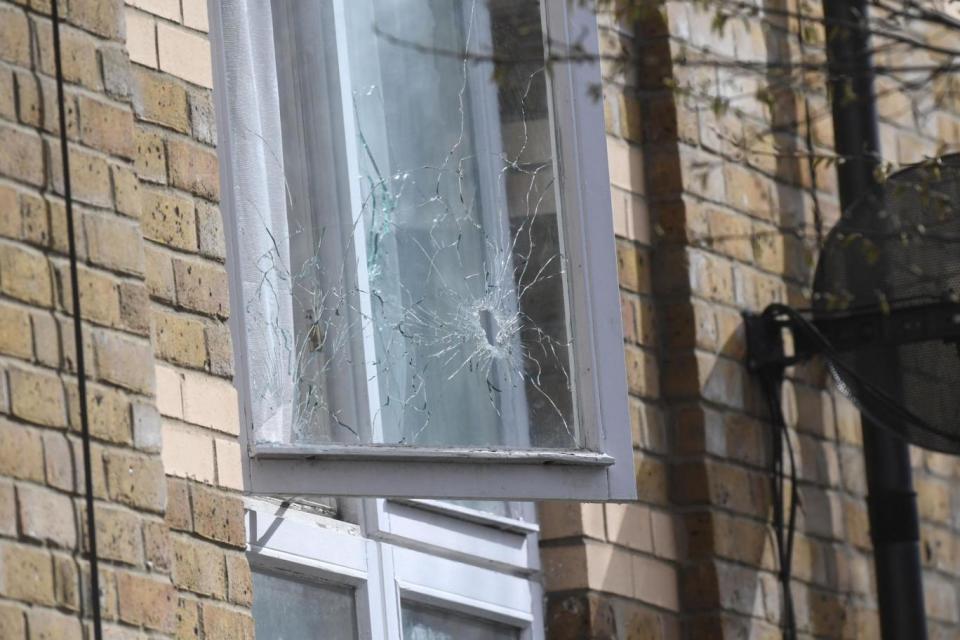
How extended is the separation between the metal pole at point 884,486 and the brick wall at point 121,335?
2.02 meters

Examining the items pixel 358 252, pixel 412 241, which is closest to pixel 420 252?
pixel 412 241

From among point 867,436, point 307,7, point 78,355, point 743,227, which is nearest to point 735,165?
point 743,227

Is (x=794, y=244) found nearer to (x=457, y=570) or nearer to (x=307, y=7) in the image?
(x=457, y=570)

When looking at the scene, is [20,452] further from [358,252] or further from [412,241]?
[412,241]

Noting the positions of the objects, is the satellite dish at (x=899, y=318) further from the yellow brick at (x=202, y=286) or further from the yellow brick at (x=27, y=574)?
the yellow brick at (x=27, y=574)

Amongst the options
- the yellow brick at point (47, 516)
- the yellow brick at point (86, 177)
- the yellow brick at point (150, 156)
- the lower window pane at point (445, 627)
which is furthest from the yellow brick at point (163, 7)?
the lower window pane at point (445, 627)

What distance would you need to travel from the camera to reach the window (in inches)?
143

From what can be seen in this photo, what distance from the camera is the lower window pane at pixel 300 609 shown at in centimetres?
393

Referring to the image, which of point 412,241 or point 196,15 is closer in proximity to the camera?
point 196,15

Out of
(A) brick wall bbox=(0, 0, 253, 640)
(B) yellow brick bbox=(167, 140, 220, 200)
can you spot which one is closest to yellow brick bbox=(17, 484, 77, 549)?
(A) brick wall bbox=(0, 0, 253, 640)

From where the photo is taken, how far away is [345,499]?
13.9 ft

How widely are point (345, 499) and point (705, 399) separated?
1.02m

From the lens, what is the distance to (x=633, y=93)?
5.05 meters

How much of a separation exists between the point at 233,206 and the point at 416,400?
500 mm
